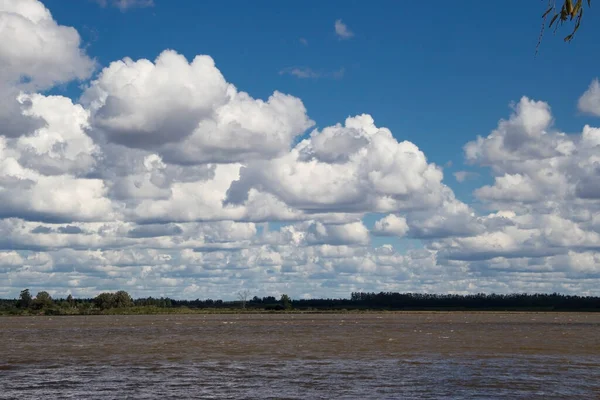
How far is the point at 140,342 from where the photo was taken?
7938cm

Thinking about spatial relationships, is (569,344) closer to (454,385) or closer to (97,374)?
(454,385)

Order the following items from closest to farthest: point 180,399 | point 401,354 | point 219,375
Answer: point 180,399
point 219,375
point 401,354

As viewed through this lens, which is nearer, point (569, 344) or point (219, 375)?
point (219, 375)

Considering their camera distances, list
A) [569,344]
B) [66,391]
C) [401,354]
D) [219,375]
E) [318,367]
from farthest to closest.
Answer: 1. [569,344]
2. [401,354]
3. [318,367]
4. [219,375]
5. [66,391]

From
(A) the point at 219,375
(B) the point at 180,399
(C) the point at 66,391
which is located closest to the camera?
(B) the point at 180,399

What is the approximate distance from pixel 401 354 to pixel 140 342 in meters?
30.6

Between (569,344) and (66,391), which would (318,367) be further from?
(569,344)

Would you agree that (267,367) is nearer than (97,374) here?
No

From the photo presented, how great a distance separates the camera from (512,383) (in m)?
40.2

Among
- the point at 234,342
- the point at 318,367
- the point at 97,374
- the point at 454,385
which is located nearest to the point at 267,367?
the point at 318,367

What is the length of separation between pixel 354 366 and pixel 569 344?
2932 cm

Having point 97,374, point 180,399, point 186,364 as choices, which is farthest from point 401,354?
point 180,399

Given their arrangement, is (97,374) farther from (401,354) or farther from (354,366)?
(401,354)

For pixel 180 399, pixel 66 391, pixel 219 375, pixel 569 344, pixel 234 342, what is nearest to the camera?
pixel 180 399
